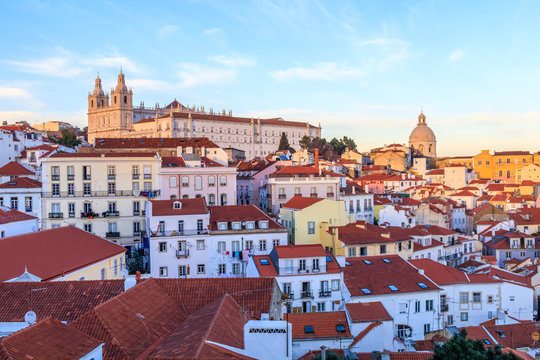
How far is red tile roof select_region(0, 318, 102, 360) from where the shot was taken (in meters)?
10.9

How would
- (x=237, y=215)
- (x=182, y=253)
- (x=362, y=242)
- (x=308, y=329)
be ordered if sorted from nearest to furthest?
(x=308, y=329)
(x=182, y=253)
(x=237, y=215)
(x=362, y=242)

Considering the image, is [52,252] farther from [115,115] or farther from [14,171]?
[115,115]

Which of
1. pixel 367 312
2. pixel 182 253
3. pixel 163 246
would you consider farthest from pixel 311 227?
pixel 367 312

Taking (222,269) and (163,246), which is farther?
(222,269)

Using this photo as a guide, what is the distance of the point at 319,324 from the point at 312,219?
16410mm

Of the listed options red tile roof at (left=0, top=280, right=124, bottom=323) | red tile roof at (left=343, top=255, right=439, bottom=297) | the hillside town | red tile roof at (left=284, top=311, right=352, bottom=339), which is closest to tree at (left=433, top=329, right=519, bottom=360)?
the hillside town

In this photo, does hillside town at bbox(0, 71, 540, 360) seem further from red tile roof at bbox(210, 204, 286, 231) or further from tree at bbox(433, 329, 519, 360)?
tree at bbox(433, 329, 519, 360)

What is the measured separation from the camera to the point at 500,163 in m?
127

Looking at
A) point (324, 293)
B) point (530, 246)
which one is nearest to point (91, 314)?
point (324, 293)

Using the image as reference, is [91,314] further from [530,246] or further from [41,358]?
[530,246]

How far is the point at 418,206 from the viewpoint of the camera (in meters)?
65.2

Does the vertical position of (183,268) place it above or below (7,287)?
below

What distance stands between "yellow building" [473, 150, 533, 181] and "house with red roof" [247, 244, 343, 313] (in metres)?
103

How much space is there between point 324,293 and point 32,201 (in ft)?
89.9
